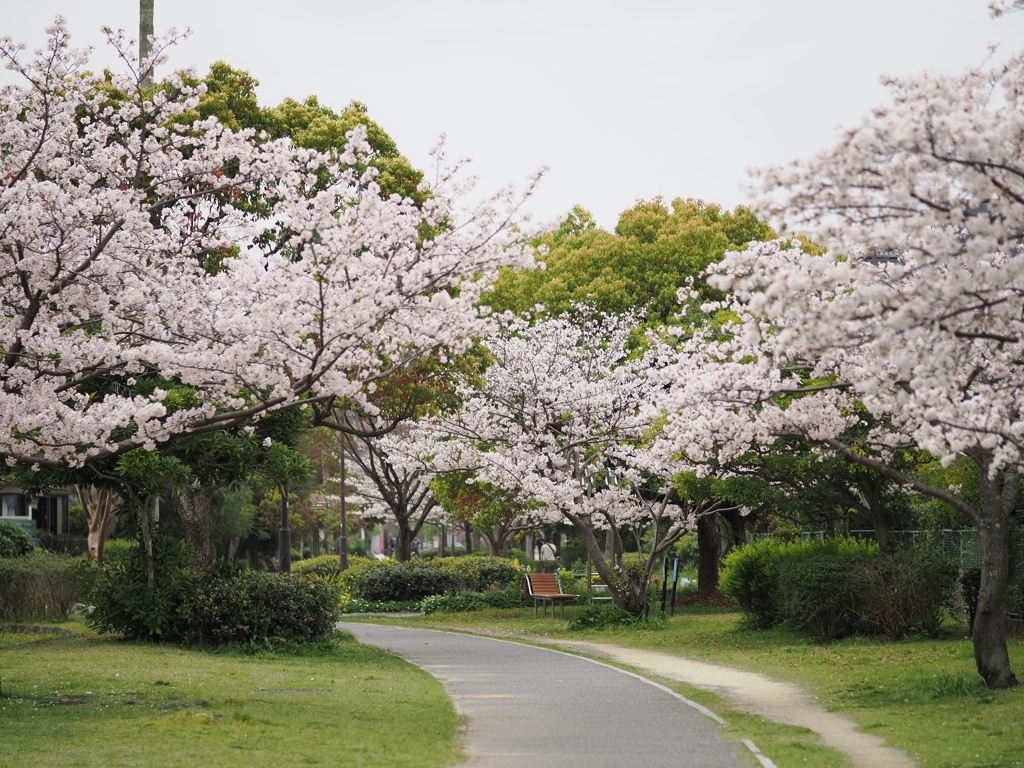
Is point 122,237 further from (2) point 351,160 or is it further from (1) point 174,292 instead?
(2) point 351,160

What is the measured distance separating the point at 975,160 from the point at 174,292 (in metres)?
8.58

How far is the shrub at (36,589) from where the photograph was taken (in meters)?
22.0

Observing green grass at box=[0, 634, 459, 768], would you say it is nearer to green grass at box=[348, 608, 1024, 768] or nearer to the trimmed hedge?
green grass at box=[348, 608, 1024, 768]

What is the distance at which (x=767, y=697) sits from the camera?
12.8m

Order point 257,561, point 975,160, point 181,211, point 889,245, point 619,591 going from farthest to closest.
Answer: point 257,561 < point 619,591 < point 181,211 < point 889,245 < point 975,160

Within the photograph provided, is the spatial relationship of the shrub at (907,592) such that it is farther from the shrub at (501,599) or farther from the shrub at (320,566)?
the shrub at (320,566)

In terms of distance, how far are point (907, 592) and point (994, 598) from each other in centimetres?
592

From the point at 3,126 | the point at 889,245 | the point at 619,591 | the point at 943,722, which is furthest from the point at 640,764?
the point at 619,591

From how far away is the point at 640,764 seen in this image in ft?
28.5

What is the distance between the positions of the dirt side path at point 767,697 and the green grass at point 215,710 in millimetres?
3414

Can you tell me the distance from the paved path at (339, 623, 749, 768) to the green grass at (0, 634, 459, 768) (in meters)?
0.46

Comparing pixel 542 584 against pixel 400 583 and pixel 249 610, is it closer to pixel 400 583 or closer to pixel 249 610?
pixel 400 583

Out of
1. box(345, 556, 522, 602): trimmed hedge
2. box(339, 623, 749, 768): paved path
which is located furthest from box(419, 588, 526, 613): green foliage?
box(339, 623, 749, 768): paved path

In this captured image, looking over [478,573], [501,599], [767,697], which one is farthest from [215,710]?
[478,573]
